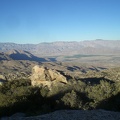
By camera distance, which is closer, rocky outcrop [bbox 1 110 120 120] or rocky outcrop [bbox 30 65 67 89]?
rocky outcrop [bbox 1 110 120 120]

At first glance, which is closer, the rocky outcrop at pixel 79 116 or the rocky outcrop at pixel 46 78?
the rocky outcrop at pixel 79 116

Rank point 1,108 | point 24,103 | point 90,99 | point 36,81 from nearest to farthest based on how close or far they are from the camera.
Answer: point 1,108, point 24,103, point 90,99, point 36,81

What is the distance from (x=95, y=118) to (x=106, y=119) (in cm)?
95

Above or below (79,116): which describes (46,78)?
below

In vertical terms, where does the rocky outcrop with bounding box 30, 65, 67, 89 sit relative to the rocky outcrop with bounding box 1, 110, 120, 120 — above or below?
below

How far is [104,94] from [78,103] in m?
7.41

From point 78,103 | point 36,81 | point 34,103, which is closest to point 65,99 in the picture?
point 78,103

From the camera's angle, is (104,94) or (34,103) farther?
(104,94)

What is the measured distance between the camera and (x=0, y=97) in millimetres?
37781

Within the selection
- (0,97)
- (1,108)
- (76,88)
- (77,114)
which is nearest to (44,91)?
(76,88)

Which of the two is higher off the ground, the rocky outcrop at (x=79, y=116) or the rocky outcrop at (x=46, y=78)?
the rocky outcrop at (x=79, y=116)

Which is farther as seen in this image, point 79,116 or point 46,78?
point 46,78

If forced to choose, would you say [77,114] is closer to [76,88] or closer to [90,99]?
[90,99]

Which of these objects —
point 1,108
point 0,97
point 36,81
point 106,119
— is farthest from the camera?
point 36,81
